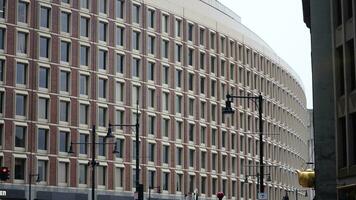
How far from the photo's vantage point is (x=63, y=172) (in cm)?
8606

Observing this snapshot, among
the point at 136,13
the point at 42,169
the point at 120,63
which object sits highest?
the point at 136,13

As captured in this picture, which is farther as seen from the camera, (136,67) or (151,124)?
(151,124)

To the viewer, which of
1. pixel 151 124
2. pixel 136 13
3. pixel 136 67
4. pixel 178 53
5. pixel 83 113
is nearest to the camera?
pixel 83 113

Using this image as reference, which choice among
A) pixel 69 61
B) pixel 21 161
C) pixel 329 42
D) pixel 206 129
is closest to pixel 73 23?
pixel 69 61

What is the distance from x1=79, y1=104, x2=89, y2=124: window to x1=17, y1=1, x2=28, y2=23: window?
11.1m

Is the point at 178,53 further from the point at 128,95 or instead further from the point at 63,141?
the point at 63,141

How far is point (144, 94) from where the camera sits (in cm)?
9638

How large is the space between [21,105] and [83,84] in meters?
8.73

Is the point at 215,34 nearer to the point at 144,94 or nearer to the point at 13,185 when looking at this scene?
the point at 144,94

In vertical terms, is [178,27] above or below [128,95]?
above

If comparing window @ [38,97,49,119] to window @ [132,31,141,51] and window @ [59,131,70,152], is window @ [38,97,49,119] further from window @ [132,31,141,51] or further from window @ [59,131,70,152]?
window @ [132,31,141,51]

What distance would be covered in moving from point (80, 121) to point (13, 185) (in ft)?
36.3

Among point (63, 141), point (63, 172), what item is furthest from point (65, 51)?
point (63, 172)

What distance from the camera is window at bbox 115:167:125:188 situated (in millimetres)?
92125
